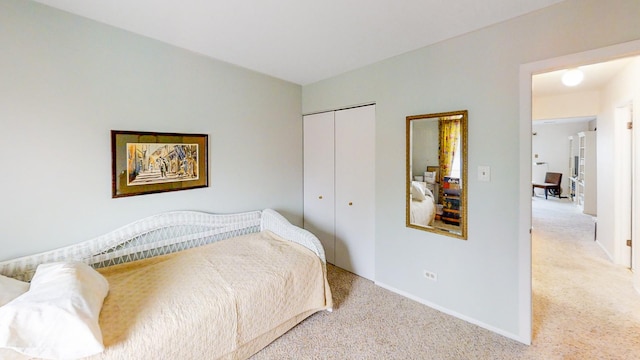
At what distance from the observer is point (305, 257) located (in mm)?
2230

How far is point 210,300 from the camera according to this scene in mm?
1614

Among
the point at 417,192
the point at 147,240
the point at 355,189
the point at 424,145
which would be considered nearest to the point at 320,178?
the point at 355,189

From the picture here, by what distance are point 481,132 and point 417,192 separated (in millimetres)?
755

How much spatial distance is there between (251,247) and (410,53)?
2425mm

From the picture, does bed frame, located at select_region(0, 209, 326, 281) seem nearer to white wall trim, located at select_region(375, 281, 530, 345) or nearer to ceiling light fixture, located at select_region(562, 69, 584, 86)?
white wall trim, located at select_region(375, 281, 530, 345)

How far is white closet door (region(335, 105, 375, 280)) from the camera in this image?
2.88 meters

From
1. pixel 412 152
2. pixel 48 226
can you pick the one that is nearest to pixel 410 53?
pixel 412 152

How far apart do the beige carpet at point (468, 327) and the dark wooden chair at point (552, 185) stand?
6.10 meters

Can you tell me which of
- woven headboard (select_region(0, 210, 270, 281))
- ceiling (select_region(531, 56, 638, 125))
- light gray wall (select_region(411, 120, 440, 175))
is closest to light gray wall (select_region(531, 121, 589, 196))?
ceiling (select_region(531, 56, 638, 125))

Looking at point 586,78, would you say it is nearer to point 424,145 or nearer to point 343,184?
point 424,145

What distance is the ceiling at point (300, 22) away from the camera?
1732mm

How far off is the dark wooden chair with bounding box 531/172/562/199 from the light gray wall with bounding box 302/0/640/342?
8.07m

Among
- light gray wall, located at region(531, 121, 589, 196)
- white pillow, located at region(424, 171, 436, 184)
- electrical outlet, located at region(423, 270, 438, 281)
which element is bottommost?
electrical outlet, located at region(423, 270, 438, 281)

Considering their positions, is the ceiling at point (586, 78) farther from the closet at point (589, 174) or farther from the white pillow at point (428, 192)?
the closet at point (589, 174)
